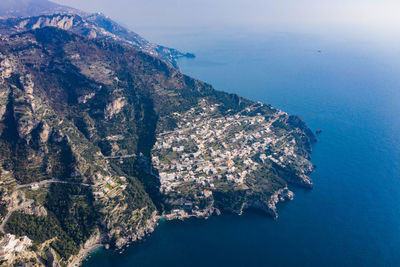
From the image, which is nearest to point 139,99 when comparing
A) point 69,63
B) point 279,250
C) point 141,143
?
point 141,143

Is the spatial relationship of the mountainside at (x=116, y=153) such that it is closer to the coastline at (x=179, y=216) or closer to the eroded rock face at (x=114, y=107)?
the coastline at (x=179, y=216)

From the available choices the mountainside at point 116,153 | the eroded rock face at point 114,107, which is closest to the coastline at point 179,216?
the mountainside at point 116,153

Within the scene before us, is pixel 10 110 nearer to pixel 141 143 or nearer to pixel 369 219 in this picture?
pixel 141 143

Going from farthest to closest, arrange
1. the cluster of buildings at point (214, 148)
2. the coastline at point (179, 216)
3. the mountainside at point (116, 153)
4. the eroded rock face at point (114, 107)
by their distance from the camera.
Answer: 1. the eroded rock face at point (114, 107)
2. the cluster of buildings at point (214, 148)
3. the mountainside at point (116, 153)
4. the coastline at point (179, 216)

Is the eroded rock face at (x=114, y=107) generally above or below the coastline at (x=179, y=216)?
above

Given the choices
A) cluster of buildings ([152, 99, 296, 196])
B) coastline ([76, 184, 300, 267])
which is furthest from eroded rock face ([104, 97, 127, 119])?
coastline ([76, 184, 300, 267])

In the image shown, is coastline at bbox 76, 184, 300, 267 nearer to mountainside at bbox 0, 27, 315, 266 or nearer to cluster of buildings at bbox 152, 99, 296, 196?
mountainside at bbox 0, 27, 315, 266

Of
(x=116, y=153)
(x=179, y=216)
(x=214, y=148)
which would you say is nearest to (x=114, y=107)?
(x=116, y=153)

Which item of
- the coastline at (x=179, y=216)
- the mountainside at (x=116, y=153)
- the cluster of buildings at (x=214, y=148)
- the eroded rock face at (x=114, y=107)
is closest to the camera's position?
the coastline at (x=179, y=216)
